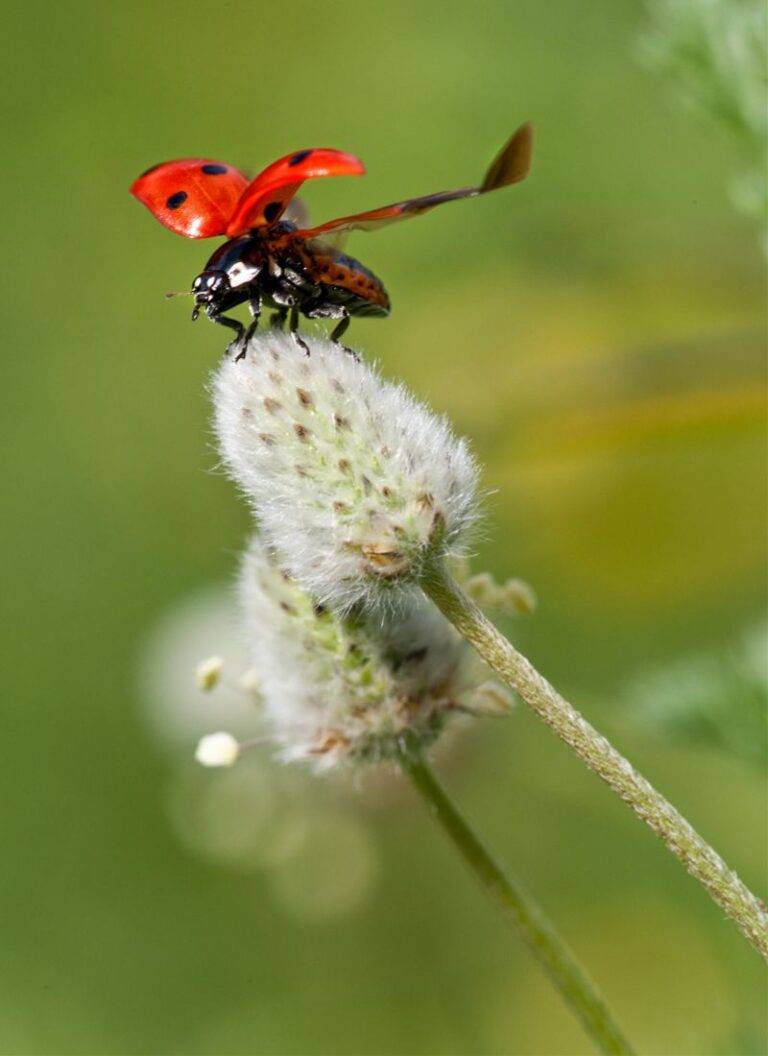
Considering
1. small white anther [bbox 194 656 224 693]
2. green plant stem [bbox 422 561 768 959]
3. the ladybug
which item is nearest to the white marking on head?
the ladybug

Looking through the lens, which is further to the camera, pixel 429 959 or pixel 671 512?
pixel 671 512

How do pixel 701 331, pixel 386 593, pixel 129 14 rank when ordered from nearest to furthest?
1. pixel 386 593
2. pixel 701 331
3. pixel 129 14

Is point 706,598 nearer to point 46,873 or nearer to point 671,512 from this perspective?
point 671,512

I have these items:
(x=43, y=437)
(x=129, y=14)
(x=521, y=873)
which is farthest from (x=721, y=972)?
(x=129, y=14)

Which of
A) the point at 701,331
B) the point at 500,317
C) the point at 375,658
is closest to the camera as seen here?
the point at 375,658

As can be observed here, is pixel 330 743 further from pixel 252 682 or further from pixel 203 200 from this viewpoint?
pixel 203 200

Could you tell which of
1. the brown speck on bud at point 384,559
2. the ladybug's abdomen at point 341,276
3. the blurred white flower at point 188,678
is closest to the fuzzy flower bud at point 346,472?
the brown speck on bud at point 384,559
